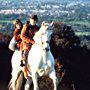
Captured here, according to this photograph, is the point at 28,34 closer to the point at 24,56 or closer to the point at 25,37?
Answer: the point at 25,37

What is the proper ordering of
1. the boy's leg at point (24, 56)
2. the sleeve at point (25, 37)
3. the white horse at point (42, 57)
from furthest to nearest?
the boy's leg at point (24, 56)
the sleeve at point (25, 37)
the white horse at point (42, 57)

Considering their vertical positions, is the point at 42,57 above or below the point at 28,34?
below

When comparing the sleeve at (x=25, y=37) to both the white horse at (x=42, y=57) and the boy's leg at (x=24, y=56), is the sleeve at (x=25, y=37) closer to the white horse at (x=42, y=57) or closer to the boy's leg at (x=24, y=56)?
the white horse at (x=42, y=57)

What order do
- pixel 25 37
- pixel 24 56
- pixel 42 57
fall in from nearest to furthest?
pixel 42 57 → pixel 25 37 → pixel 24 56

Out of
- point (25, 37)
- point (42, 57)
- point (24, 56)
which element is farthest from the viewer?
point (24, 56)

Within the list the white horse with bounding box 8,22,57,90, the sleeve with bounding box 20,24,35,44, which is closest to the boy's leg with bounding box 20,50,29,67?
the white horse with bounding box 8,22,57,90

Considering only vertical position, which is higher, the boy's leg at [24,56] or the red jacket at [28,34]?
the red jacket at [28,34]

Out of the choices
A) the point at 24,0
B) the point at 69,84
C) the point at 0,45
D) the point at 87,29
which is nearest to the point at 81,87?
the point at 69,84

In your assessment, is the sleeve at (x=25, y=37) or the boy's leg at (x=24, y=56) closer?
the sleeve at (x=25, y=37)

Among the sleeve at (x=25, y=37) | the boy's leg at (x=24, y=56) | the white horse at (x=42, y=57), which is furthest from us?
the boy's leg at (x=24, y=56)

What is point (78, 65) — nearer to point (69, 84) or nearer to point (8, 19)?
point (69, 84)

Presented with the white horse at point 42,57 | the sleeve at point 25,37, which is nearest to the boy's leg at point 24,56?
the white horse at point 42,57

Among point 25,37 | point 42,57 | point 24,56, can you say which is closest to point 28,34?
point 25,37

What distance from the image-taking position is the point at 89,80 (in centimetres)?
2259
